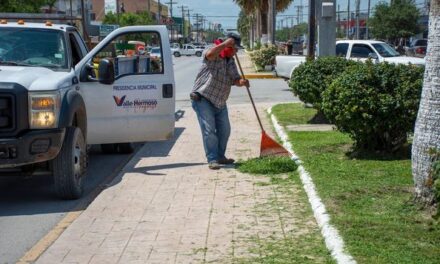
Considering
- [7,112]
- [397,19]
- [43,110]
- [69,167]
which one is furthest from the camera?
[397,19]

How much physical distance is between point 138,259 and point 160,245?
38cm

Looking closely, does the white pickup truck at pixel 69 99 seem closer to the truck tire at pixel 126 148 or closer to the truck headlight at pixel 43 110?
the truck headlight at pixel 43 110

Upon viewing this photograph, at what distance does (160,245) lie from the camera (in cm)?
578

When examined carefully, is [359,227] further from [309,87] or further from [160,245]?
[309,87]

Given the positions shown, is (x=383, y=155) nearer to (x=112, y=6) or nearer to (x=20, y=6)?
(x=20, y=6)

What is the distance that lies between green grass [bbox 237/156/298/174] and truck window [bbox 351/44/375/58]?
565 inches

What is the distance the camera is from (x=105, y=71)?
335 inches

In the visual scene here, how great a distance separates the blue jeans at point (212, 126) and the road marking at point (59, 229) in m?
1.37

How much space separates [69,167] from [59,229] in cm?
105

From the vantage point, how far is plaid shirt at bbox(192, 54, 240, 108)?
8.85 m

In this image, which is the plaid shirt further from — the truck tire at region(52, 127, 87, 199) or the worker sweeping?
the truck tire at region(52, 127, 87, 199)

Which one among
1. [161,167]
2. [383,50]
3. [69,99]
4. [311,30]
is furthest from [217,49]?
[383,50]

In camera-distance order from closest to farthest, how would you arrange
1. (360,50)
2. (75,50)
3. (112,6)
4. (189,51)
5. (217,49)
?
(217,49)
(75,50)
(360,50)
(189,51)
(112,6)

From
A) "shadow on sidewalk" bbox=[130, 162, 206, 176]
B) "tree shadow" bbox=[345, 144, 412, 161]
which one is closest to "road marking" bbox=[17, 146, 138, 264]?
"shadow on sidewalk" bbox=[130, 162, 206, 176]
